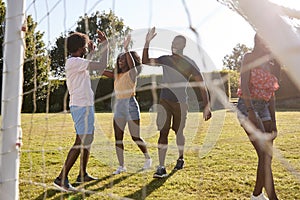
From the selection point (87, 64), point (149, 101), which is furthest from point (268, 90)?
point (149, 101)

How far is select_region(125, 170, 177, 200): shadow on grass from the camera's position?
359cm

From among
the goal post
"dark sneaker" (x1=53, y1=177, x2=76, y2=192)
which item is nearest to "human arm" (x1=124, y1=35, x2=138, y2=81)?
"dark sneaker" (x1=53, y1=177, x2=76, y2=192)

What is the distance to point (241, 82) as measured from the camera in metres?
3.16

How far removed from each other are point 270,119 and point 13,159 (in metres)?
1.75

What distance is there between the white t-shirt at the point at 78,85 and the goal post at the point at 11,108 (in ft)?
4.37

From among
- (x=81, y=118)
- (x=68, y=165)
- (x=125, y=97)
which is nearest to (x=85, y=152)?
(x=68, y=165)

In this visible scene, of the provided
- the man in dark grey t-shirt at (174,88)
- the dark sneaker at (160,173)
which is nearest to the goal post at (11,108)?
the man in dark grey t-shirt at (174,88)

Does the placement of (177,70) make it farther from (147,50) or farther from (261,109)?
(261,109)

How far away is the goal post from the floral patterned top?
1575 millimetres

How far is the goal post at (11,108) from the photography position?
2322 mm

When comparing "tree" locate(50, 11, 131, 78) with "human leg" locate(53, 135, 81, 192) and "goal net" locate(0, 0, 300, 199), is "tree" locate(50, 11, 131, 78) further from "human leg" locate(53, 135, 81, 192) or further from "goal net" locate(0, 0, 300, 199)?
"human leg" locate(53, 135, 81, 192)

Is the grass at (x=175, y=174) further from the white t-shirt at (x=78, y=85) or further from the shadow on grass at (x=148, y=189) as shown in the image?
the white t-shirt at (x=78, y=85)

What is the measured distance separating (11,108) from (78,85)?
147 cm

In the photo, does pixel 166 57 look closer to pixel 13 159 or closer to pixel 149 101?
pixel 13 159
